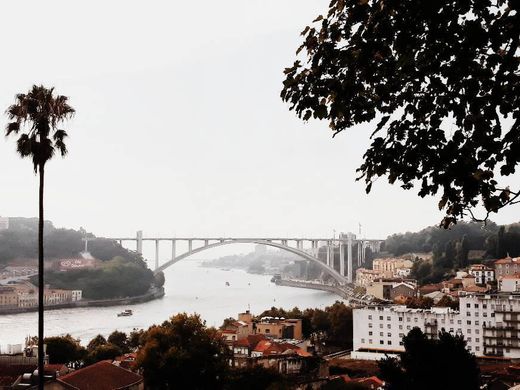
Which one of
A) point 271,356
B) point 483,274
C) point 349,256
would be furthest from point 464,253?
point 271,356

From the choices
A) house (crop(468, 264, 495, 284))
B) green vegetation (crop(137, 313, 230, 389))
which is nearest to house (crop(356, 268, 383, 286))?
house (crop(468, 264, 495, 284))

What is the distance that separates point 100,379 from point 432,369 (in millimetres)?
4596

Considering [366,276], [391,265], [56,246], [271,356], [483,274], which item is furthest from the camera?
[56,246]

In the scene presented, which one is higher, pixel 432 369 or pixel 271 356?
pixel 432 369

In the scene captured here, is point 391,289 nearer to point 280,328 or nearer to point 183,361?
point 280,328

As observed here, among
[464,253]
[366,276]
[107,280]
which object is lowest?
[107,280]

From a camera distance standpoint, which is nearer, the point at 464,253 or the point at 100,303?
the point at 464,253

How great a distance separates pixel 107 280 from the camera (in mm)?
48000

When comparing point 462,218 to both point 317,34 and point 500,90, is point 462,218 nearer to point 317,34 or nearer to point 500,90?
point 500,90

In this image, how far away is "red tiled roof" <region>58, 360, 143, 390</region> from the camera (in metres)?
8.68

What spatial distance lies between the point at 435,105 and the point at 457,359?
7890mm

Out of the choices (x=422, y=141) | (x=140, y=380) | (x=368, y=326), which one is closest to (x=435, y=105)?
(x=422, y=141)

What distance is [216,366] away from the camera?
457 inches

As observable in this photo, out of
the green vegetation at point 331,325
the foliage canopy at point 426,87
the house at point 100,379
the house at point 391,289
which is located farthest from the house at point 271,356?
the house at point 391,289
